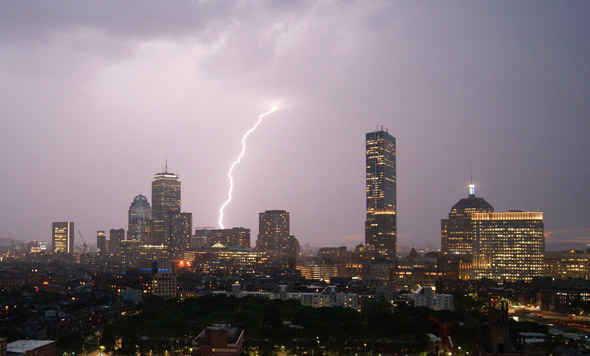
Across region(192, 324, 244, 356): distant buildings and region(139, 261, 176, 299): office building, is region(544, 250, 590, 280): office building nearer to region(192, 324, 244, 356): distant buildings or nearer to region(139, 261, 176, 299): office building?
region(139, 261, 176, 299): office building

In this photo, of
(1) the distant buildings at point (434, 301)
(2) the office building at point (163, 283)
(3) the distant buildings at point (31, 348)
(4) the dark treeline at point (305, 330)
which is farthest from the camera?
(2) the office building at point (163, 283)

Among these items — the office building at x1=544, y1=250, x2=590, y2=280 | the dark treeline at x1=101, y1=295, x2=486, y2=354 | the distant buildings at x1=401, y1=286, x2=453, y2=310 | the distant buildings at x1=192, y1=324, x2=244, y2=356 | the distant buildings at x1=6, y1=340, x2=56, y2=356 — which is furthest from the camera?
the office building at x1=544, y1=250, x2=590, y2=280

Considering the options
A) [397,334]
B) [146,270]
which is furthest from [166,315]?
[146,270]

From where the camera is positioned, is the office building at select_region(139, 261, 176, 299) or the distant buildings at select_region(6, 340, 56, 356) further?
the office building at select_region(139, 261, 176, 299)

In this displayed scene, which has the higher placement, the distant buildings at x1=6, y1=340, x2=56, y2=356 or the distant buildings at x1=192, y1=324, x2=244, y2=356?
the distant buildings at x1=192, y1=324, x2=244, y2=356

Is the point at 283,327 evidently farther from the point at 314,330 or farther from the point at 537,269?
the point at 537,269

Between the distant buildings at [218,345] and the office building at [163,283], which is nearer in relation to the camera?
the distant buildings at [218,345]

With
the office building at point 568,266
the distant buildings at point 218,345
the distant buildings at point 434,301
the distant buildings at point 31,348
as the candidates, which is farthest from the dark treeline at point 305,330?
the office building at point 568,266

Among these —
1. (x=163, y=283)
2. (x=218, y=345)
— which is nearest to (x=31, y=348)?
(x=218, y=345)

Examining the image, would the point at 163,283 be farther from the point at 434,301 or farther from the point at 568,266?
the point at 568,266

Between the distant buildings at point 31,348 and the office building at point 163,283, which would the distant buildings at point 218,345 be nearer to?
the distant buildings at point 31,348

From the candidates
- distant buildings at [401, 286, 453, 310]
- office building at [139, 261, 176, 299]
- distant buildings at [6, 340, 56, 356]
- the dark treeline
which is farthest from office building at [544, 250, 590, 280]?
distant buildings at [6, 340, 56, 356]

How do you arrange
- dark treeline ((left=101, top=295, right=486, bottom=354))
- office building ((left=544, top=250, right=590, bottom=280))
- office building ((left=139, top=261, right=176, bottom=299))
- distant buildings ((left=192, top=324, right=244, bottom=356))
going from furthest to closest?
office building ((left=544, top=250, right=590, bottom=280)), office building ((left=139, top=261, right=176, bottom=299)), dark treeline ((left=101, top=295, right=486, bottom=354)), distant buildings ((left=192, top=324, right=244, bottom=356))

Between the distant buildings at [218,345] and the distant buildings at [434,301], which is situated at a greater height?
the distant buildings at [218,345]
